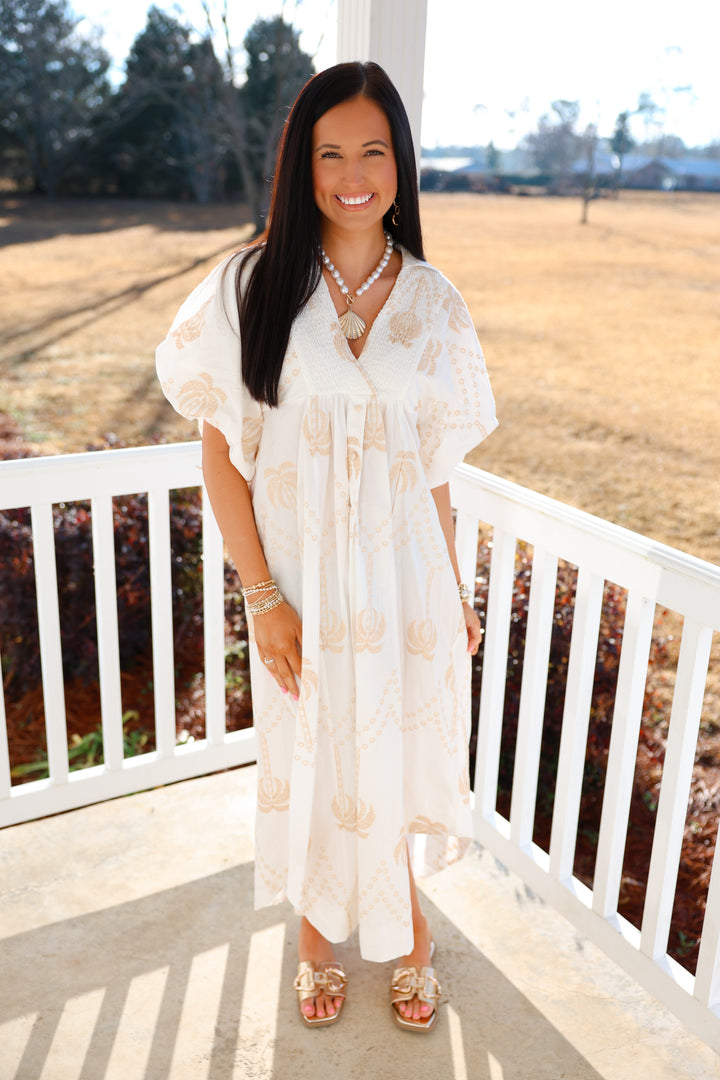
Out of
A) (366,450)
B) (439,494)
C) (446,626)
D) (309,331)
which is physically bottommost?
(446,626)

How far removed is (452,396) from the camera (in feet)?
4.85

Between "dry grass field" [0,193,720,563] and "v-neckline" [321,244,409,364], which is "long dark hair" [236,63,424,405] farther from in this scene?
"dry grass field" [0,193,720,563]

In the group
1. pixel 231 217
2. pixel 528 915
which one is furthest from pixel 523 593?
pixel 231 217

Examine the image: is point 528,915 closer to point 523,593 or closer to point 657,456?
point 523,593

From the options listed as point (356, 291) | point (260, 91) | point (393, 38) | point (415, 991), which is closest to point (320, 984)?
point (415, 991)

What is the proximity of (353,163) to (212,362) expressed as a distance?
1.19 ft

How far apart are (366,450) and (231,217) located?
656 cm

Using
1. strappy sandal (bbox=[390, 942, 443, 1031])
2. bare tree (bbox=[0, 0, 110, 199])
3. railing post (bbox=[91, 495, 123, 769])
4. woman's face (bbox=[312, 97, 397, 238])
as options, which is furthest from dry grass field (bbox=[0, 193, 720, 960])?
woman's face (bbox=[312, 97, 397, 238])

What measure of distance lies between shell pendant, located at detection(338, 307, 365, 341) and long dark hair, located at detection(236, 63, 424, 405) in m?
0.07

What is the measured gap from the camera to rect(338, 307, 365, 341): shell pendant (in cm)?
140

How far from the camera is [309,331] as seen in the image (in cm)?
138

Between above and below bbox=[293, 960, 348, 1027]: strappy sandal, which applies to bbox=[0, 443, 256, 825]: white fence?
above

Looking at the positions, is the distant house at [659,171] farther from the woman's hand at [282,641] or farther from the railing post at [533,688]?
the woman's hand at [282,641]

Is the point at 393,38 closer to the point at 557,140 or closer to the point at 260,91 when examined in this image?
the point at 557,140
